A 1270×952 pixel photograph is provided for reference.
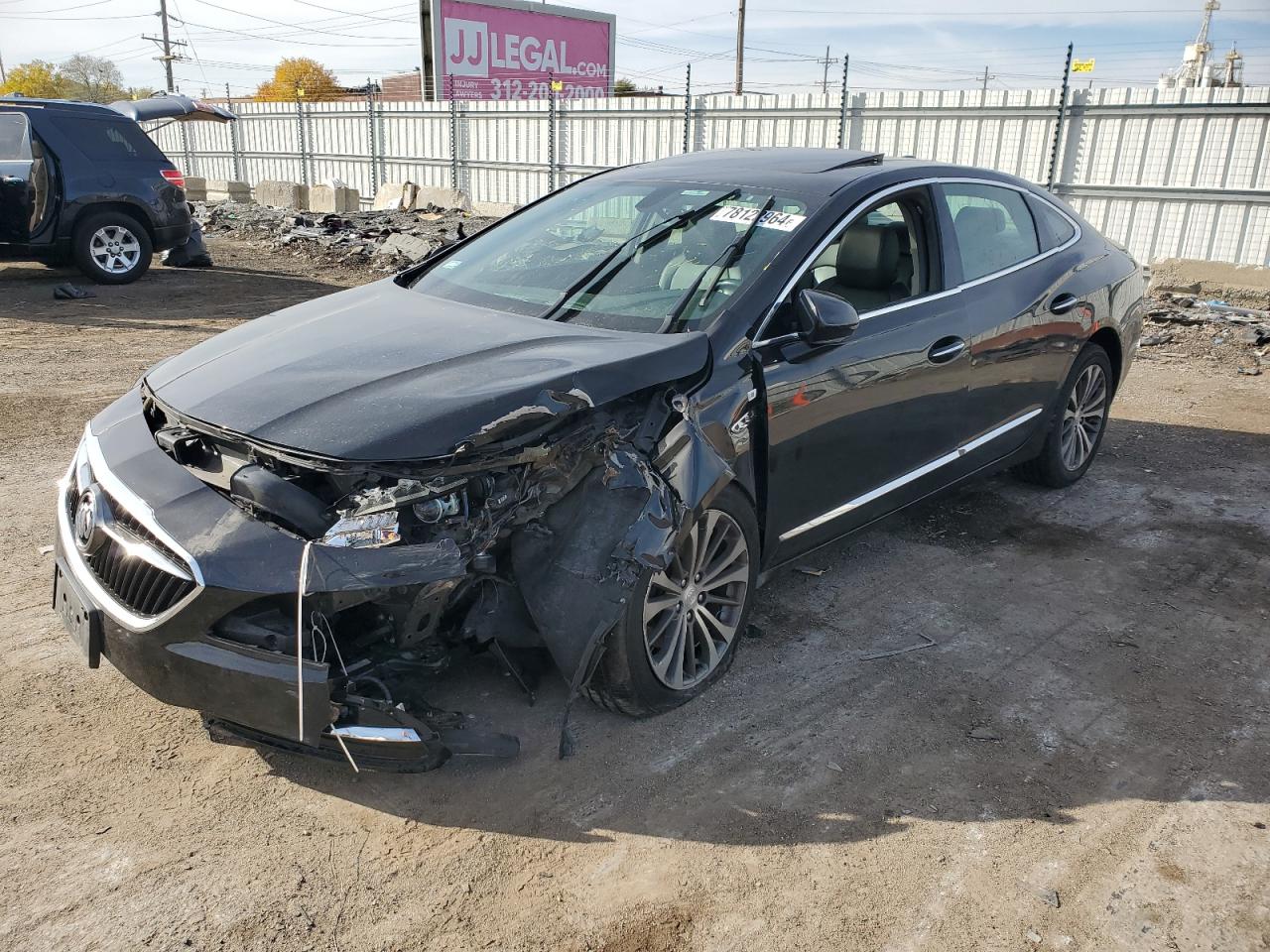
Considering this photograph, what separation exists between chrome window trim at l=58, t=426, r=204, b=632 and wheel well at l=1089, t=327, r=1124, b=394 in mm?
4730

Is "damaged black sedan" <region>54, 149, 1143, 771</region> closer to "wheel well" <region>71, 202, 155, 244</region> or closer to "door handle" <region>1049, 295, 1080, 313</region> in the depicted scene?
"door handle" <region>1049, 295, 1080, 313</region>

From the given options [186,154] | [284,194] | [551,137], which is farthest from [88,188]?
[186,154]

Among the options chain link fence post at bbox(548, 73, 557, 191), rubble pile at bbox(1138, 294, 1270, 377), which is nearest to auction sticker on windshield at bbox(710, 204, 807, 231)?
rubble pile at bbox(1138, 294, 1270, 377)

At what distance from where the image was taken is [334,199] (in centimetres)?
2131

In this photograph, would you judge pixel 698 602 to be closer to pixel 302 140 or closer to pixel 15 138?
pixel 15 138

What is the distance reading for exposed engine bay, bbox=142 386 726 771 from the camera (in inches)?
105

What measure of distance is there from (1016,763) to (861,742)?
19.3 inches

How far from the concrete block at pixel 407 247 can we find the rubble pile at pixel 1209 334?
28.5 feet

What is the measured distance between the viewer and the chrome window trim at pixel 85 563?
8.75 ft

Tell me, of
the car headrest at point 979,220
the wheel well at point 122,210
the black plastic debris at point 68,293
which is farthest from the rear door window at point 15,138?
the car headrest at point 979,220

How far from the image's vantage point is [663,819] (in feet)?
9.58

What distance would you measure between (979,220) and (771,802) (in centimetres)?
301

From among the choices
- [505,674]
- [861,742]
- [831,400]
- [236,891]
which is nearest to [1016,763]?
[861,742]

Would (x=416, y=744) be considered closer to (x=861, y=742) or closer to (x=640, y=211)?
(x=861, y=742)
